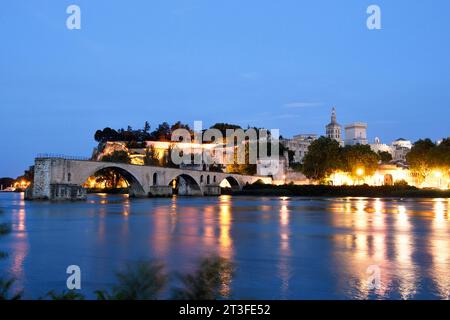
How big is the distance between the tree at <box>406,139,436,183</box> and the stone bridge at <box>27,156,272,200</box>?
46739mm

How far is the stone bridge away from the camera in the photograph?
6212 centimetres

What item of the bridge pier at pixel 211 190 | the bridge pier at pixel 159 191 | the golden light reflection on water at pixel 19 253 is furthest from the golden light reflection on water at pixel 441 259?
the bridge pier at pixel 211 190

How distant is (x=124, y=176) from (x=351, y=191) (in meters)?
44.4

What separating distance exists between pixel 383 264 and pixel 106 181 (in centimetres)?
14165

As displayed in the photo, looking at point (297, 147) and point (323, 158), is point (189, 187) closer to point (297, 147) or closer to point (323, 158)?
point (323, 158)

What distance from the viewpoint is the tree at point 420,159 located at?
94125 millimetres

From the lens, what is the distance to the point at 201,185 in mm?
115562

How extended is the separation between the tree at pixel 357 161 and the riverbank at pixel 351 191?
28.0 ft

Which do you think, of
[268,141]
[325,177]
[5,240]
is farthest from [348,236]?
[268,141]

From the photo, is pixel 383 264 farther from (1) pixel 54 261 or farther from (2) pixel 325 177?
(2) pixel 325 177

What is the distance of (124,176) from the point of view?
85.9 m

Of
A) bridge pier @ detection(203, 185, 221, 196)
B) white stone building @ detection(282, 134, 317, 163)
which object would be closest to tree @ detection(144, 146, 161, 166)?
bridge pier @ detection(203, 185, 221, 196)

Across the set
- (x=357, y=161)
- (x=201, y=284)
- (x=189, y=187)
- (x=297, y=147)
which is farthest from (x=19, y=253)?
(x=297, y=147)
